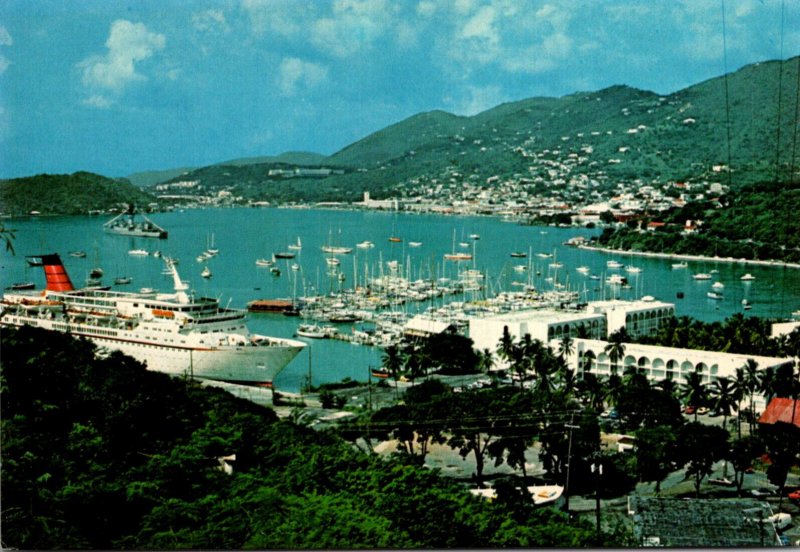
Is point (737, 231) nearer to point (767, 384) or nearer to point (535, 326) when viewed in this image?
point (535, 326)

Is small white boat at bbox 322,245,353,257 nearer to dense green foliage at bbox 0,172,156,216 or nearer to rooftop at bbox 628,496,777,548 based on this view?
dense green foliage at bbox 0,172,156,216

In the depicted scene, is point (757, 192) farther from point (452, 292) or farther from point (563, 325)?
point (563, 325)

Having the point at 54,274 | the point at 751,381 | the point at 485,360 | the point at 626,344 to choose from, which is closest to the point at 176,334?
the point at 54,274

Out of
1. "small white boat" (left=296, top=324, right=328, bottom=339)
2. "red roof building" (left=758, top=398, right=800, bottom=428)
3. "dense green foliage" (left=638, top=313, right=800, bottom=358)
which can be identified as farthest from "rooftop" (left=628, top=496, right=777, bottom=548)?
"small white boat" (left=296, top=324, right=328, bottom=339)

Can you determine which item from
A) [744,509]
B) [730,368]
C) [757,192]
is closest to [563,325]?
[730,368]

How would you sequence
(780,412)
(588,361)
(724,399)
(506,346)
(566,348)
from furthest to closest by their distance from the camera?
(506,346)
(588,361)
(566,348)
(724,399)
(780,412)
